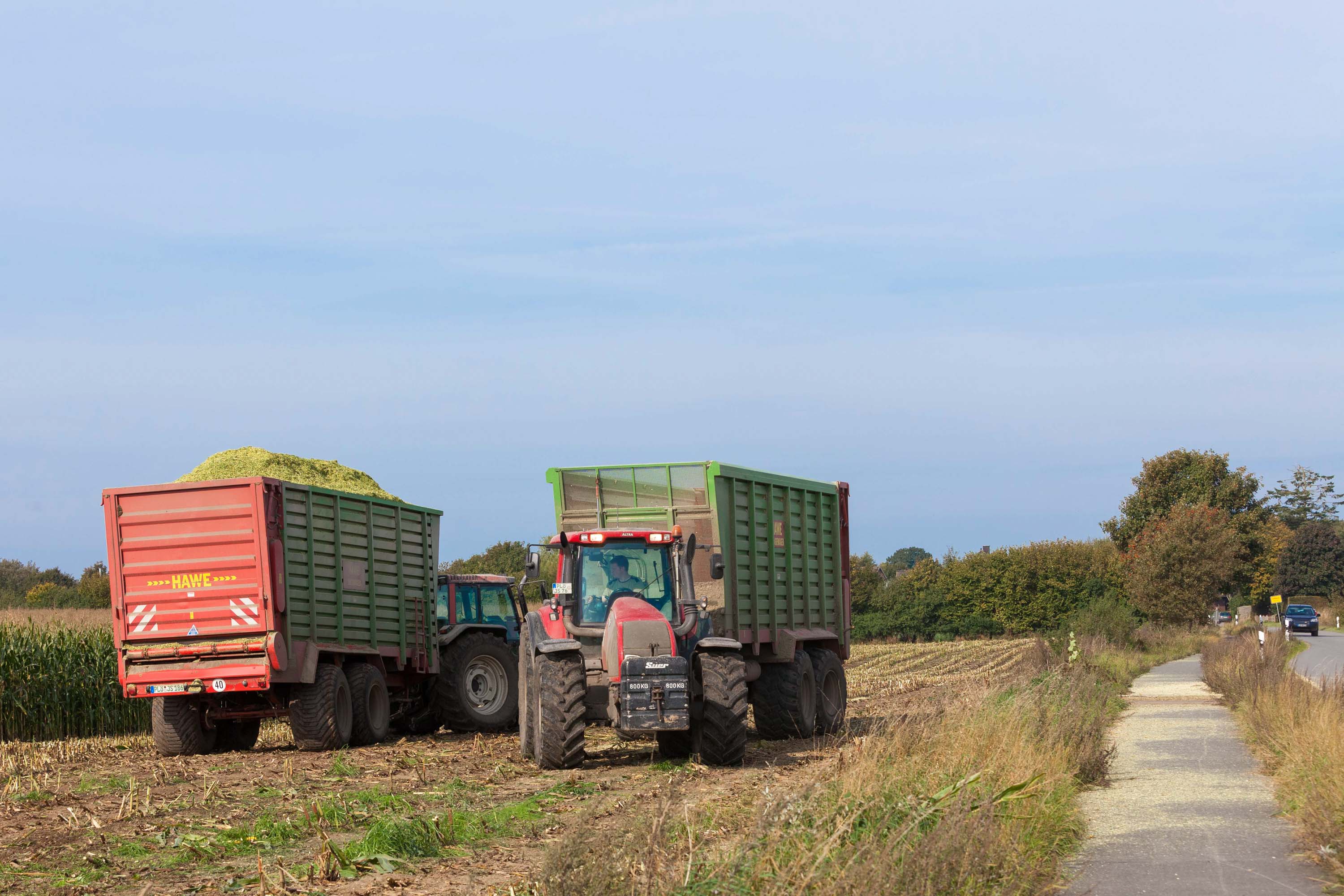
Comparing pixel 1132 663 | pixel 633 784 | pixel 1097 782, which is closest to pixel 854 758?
pixel 633 784

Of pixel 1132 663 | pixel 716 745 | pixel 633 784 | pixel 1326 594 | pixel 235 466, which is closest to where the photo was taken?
pixel 633 784

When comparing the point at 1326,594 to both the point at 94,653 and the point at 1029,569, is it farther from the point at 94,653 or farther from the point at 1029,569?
the point at 94,653

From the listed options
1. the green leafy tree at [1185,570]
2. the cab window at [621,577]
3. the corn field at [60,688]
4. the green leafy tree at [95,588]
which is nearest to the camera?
the cab window at [621,577]

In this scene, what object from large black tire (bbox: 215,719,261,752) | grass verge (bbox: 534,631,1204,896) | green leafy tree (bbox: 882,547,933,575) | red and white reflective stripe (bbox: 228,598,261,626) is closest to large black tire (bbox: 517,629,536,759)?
red and white reflective stripe (bbox: 228,598,261,626)

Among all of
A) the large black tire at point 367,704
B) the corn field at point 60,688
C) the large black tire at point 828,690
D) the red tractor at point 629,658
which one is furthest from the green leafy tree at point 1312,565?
the red tractor at point 629,658

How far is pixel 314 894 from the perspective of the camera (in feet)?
24.3

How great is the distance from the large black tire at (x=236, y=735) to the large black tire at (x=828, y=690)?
713 centimetres

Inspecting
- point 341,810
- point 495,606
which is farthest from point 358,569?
point 341,810

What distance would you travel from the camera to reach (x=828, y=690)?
17625mm

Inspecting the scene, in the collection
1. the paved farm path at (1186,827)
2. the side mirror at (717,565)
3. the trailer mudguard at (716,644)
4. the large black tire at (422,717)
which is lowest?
the paved farm path at (1186,827)

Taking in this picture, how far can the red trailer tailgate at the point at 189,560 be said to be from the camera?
1480 cm

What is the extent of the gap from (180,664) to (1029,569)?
5989 cm

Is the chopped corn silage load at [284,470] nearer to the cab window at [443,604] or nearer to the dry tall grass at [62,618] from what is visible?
the cab window at [443,604]

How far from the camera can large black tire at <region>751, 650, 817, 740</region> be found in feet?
53.6
